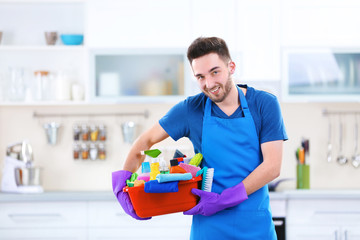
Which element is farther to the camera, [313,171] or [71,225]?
[313,171]

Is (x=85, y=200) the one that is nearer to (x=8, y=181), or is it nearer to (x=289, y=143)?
(x=8, y=181)

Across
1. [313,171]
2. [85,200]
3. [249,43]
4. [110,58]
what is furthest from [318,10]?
[85,200]

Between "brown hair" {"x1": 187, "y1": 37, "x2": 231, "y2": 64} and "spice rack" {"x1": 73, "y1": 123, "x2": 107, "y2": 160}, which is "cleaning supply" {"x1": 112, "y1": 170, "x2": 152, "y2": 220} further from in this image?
"spice rack" {"x1": 73, "y1": 123, "x2": 107, "y2": 160}

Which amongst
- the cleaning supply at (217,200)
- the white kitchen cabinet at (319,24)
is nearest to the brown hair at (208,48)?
the cleaning supply at (217,200)

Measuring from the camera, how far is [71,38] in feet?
12.3

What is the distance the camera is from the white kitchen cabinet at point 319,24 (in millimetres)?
3623

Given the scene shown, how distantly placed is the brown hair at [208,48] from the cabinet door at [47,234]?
2028mm

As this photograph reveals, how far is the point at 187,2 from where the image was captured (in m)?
3.63

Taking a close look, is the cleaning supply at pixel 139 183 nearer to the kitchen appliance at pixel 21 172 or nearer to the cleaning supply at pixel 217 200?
the cleaning supply at pixel 217 200

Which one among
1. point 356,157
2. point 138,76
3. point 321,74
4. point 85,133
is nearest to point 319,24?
point 321,74

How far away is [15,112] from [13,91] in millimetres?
283

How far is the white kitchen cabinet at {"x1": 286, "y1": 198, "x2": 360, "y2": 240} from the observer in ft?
11.1

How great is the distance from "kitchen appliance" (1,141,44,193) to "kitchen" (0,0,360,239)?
194mm

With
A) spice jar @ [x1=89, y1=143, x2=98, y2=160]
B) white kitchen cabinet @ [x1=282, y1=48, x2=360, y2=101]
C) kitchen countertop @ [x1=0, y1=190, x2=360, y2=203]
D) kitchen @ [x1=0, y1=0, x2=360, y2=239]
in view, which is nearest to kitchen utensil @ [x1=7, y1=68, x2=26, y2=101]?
kitchen @ [x1=0, y1=0, x2=360, y2=239]
